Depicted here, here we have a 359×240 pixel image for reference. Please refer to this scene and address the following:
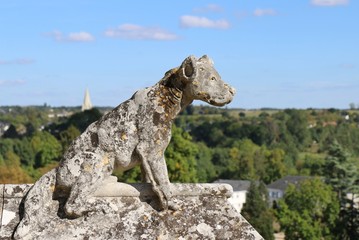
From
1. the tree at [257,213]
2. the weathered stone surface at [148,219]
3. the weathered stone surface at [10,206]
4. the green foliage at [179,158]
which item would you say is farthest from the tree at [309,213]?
the weathered stone surface at [10,206]

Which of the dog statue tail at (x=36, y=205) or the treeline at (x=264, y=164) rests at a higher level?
the dog statue tail at (x=36, y=205)

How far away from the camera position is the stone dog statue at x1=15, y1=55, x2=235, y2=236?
8.49 m

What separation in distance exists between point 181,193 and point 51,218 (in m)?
1.68

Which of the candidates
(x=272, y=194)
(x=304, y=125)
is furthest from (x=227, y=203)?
(x=304, y=125)

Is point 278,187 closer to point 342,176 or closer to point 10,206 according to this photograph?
point 342,176

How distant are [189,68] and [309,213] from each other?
58055 millimetres

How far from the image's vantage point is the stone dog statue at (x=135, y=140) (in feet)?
27.9

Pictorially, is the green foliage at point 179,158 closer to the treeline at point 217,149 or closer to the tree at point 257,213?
the treeline at point 217,149

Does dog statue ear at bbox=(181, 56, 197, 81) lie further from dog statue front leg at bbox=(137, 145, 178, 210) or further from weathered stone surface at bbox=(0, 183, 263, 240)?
weathered stone surface at bbox=(0, 183, 263, 240)

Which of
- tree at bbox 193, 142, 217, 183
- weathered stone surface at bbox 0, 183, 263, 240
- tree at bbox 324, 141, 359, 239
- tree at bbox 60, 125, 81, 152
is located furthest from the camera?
tree at bbox 193, 142, 217, 183

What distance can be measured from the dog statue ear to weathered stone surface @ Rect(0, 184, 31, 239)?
237 cm

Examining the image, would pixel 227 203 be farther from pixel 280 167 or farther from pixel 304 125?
pixel 304 125

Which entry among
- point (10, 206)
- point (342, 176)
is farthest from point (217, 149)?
point (10, 206)

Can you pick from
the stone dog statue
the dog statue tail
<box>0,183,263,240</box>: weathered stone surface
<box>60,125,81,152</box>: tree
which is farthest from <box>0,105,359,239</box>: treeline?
the dog statue tail
